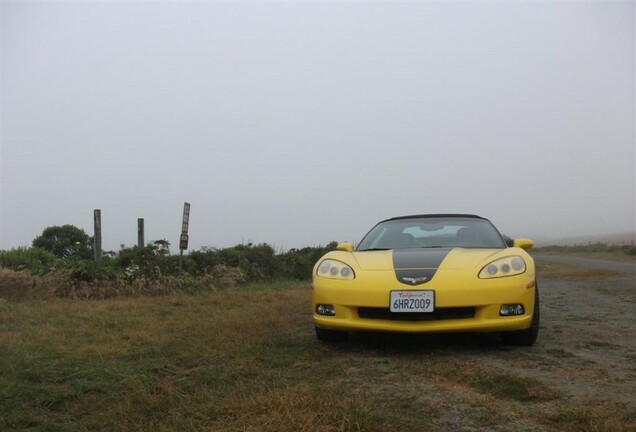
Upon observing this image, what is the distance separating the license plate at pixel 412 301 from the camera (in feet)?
12.3

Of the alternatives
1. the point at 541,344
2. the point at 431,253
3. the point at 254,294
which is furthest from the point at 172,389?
the point at 254,294

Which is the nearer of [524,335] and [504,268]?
[504,268]

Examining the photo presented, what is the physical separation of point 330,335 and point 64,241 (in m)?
10.3

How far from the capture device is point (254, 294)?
8664mm

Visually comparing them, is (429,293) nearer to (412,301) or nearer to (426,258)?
(412,301)

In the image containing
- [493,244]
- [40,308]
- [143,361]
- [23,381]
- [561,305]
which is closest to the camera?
[23,381]

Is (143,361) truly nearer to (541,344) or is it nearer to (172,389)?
(172,389)

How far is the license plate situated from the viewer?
375cm

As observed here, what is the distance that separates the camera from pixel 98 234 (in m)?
9.77

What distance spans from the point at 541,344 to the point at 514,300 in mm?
765

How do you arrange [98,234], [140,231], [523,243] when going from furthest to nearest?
[140,231], [98,234], [523,243]

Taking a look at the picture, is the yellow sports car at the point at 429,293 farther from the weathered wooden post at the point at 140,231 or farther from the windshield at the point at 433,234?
the weathered wooden post at the point at 140,231

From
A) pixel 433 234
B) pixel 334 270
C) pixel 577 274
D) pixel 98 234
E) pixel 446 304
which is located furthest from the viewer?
pixel 577 274

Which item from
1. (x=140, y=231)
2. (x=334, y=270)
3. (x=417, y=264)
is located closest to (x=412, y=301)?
(x=417, y=264)
